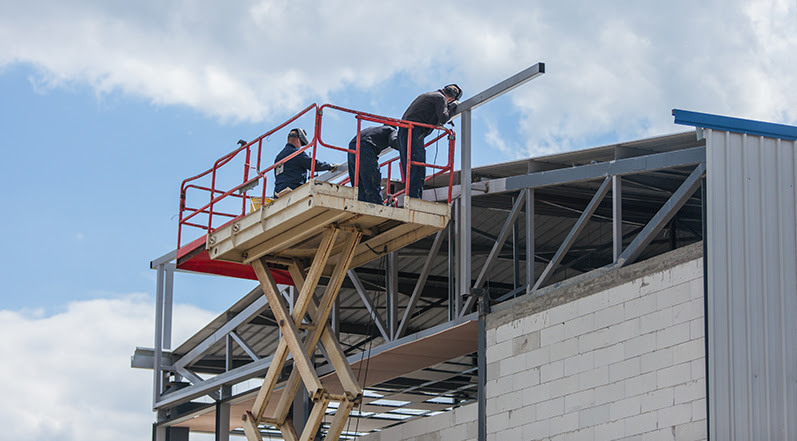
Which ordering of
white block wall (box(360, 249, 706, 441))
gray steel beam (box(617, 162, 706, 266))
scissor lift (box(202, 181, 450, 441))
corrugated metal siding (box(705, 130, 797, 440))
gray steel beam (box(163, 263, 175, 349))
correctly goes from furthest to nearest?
1. gray steel beam (box(163, 263, 175, 349))
2. scissor lift (box(202, 181, 450, 441))
3. gray steel beam (box(617, 162, 706, 266))
4. white block wall (box(360, 249, 706, 441))
5. corrugated metal siding (box(705, 130, 797, 440))

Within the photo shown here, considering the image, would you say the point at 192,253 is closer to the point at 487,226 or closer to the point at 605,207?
the point at 487,226

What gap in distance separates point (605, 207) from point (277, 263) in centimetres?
579

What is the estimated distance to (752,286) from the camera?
1252cm

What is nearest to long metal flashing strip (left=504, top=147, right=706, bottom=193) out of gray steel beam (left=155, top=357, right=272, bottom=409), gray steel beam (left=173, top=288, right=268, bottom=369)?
gray steel beam (left=155, top=357, right=272, bottom=409)

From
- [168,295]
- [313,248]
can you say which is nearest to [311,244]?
[313,248]

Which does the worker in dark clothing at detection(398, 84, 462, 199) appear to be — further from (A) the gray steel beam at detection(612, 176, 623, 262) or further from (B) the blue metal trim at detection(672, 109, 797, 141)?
(B) the blue metal trim at detection(672, 109, 797, 141)

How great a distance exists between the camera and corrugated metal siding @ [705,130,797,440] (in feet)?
39.7

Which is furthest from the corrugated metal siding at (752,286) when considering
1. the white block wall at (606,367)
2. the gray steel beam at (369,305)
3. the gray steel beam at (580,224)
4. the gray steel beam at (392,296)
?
the gray steel beam at (369,305)

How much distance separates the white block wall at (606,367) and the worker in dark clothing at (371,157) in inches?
108

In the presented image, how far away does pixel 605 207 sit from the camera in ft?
61.8

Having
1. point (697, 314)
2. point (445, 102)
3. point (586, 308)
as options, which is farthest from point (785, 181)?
point (445, 102)

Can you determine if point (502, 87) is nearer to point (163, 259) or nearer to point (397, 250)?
point (397, 250)

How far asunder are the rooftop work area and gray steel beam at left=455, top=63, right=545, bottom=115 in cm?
3

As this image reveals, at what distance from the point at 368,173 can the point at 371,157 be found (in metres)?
0.29
